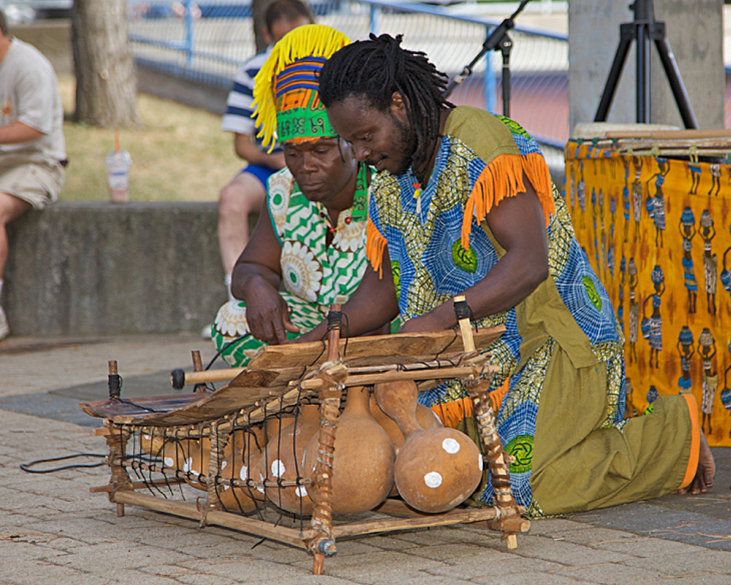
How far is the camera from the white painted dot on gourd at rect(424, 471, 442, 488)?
2.57 metres

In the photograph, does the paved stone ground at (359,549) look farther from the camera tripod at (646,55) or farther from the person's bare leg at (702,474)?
the camera tripod at (646,55)

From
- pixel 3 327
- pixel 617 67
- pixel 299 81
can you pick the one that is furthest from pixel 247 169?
pixel 299 81

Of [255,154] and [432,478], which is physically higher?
[255,154]

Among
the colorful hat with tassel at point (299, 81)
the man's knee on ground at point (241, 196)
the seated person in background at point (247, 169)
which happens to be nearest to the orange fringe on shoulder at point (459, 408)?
the colorful hat with tassel at point (299, 81)

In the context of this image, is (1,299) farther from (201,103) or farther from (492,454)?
(201,103)

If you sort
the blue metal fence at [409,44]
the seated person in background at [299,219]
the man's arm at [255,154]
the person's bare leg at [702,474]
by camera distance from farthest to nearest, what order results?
the blue metal fence at [409,44], the man's arm at [255,154], the seated person in background at [299,219], the person's bare leg at [702,474]

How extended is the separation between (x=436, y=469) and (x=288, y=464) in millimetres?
426

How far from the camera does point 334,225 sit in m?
3.95

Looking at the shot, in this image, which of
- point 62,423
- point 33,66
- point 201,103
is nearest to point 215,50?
point 201,103

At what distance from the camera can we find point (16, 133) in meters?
6.62

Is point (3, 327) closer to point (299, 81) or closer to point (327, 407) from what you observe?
point (299, 81)

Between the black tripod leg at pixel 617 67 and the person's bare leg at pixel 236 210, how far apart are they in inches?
84.2

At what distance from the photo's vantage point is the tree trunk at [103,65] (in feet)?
40.7

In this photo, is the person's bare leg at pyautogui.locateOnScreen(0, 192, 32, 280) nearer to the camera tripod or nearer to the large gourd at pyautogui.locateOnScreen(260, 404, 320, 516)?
the camera tripod
